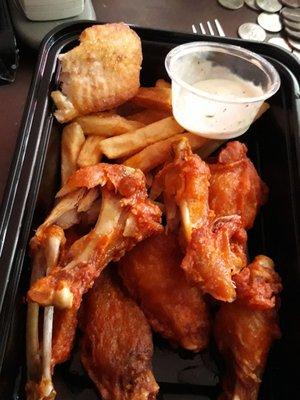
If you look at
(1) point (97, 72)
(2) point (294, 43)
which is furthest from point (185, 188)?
(2) point (294, 43)

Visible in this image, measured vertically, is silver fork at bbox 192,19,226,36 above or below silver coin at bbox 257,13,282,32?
above

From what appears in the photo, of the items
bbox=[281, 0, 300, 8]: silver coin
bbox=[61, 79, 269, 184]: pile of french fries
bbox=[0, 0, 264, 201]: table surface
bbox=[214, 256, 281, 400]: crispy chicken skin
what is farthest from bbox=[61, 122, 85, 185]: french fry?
bbox=[281, 0, 300, 8]: silver coin

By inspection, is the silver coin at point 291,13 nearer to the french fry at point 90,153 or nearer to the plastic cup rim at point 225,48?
the plastic cup rim at point 225,48

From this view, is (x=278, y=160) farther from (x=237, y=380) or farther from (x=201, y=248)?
(x=237, y=380)

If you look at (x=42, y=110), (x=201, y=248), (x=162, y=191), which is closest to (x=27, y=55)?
(x=42, y=110)

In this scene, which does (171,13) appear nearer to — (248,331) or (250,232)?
(250,232)

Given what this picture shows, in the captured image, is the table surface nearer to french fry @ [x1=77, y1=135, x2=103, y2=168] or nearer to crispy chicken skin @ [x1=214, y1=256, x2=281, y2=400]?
french fry @ [x1=77, y1=135, x2=103, y2=168]
